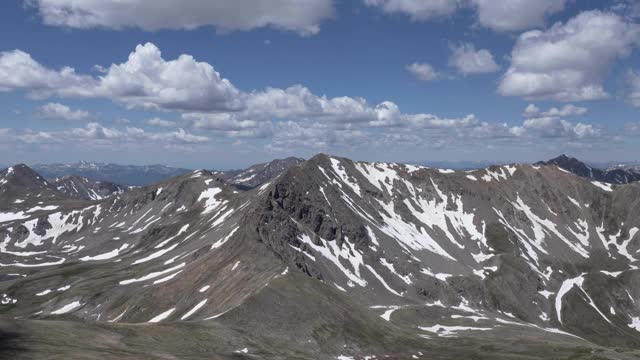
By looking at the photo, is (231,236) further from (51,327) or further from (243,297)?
(51,327)

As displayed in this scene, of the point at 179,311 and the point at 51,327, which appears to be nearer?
the point at 51,327

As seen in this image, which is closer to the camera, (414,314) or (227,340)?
(227,340)

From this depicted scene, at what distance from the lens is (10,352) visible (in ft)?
274

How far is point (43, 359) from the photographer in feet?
267

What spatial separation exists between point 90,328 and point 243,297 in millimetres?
43698

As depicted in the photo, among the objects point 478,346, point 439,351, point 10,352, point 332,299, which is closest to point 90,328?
point 10,352

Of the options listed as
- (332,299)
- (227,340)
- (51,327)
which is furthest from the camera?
(332,299)

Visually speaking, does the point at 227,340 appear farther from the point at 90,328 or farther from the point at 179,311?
the point at 179,311

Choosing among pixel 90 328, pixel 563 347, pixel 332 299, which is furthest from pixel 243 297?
pixel 563 347

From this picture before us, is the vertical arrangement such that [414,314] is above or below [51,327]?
below

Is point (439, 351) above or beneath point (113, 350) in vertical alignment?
beneath

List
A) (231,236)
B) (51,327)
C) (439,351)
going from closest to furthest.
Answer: (51,327) < (439,351) < (231,236)

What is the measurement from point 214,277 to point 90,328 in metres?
64.2

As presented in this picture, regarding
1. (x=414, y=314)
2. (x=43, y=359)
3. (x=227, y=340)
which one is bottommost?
(x=414, y=314)
